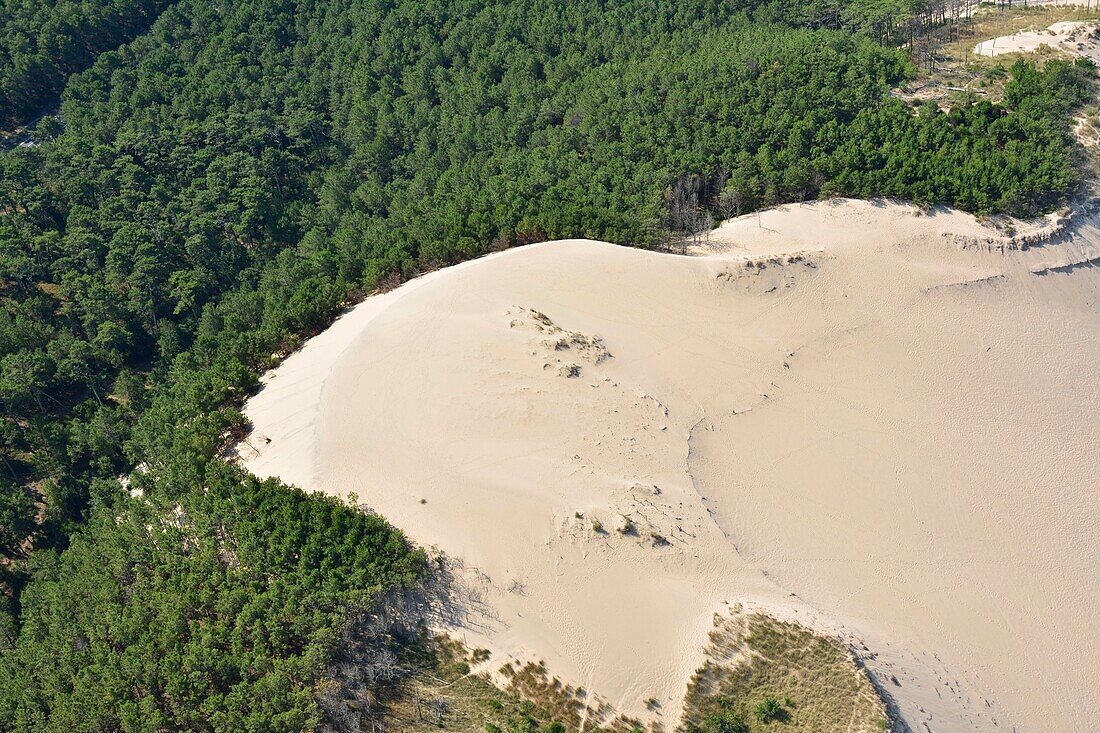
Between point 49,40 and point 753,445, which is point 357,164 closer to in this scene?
point 49,40

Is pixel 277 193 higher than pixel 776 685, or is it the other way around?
pixel 277 193

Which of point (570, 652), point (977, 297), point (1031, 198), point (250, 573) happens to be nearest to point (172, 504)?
point (250, 573)

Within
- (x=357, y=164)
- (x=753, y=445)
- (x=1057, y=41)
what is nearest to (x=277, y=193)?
(x=357, y=164)

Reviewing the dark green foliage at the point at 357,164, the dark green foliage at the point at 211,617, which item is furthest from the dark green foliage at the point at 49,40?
the dark green foliage at the point at 211,617

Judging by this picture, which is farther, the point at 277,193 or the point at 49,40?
the point at 49,40

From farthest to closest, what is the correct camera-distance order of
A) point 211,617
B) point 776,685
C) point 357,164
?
point 357,164
point 211,617
point 776,685

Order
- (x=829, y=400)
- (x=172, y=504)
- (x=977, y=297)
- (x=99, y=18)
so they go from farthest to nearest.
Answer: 1. (x=99, y=18)
2. (x=977, y=297)
3. (x=829, y=400)
4. (x=172, y=504)

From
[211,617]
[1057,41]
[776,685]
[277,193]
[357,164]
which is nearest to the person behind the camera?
[776,685]

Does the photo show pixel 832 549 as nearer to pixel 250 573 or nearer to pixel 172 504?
pixel 250 573
